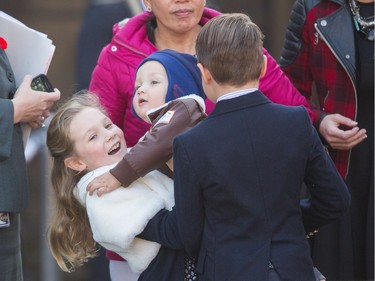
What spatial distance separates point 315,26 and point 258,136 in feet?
3.78

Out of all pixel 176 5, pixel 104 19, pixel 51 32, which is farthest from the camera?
pixel 51 32

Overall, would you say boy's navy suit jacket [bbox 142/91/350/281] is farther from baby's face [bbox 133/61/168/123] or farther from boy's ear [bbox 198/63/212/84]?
baby's face [bbox 133/61/168/123]

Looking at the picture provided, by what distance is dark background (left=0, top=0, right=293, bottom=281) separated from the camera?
17.5 feet

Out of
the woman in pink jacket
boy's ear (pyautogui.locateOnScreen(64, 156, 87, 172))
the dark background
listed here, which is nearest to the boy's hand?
the woman in pink jacket

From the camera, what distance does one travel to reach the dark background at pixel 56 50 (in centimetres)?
535

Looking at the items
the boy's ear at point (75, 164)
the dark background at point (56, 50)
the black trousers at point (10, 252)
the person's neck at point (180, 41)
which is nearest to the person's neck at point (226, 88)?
the boy's ear at point (75, 164)

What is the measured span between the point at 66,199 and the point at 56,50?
237 centimetres

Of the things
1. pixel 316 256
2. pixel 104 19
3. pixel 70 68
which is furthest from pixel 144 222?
pixel 70 68

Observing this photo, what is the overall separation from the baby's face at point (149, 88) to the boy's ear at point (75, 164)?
266 mm

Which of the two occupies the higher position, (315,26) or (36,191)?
(315,26)

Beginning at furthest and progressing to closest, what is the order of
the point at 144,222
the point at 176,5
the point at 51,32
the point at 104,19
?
the point at 51,32 < the point at 104,19 < the point at 176,5 < the point at 144,222

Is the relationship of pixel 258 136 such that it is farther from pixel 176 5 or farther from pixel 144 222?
pixel 176 5

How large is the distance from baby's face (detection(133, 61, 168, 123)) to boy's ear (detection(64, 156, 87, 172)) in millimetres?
266

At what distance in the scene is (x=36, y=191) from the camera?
5.75 meters
